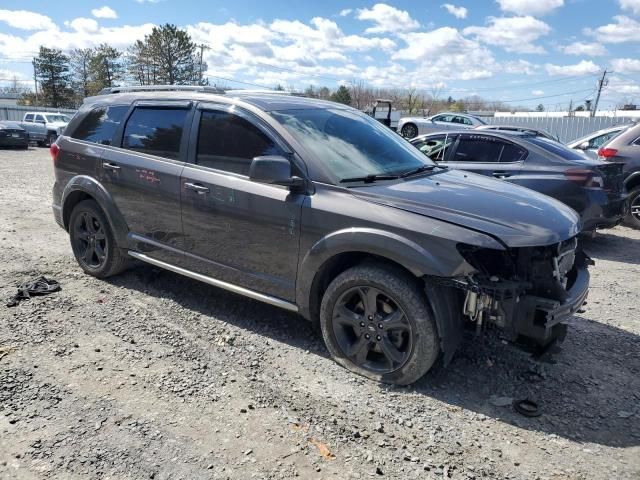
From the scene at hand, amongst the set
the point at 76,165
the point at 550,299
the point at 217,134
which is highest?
the point at 217,134

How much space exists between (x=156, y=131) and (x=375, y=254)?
248cm

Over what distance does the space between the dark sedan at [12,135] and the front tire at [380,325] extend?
2363 centimetres

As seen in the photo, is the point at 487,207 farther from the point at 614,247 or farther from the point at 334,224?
the point at 614,247

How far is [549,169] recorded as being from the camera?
6.59 metres

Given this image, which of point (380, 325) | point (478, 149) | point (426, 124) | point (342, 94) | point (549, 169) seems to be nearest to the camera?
point (380, 325)

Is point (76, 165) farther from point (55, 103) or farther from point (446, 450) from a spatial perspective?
point (55, 103)

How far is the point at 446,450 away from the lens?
2729mm

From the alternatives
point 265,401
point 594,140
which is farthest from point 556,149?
point 265,401

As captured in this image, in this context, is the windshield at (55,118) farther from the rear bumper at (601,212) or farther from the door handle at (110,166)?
the rear bumper at (601,212)

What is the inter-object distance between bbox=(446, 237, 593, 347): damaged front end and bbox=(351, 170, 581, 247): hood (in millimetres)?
103

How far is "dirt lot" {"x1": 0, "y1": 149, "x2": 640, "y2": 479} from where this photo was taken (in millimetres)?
2607

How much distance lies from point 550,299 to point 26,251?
584 centimetres

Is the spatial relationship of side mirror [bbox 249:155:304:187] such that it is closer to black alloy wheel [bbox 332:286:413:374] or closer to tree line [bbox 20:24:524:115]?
black alloy wheel [bbox 332:286:413:374]

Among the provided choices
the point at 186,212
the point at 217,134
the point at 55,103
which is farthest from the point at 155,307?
the point at 55,103
